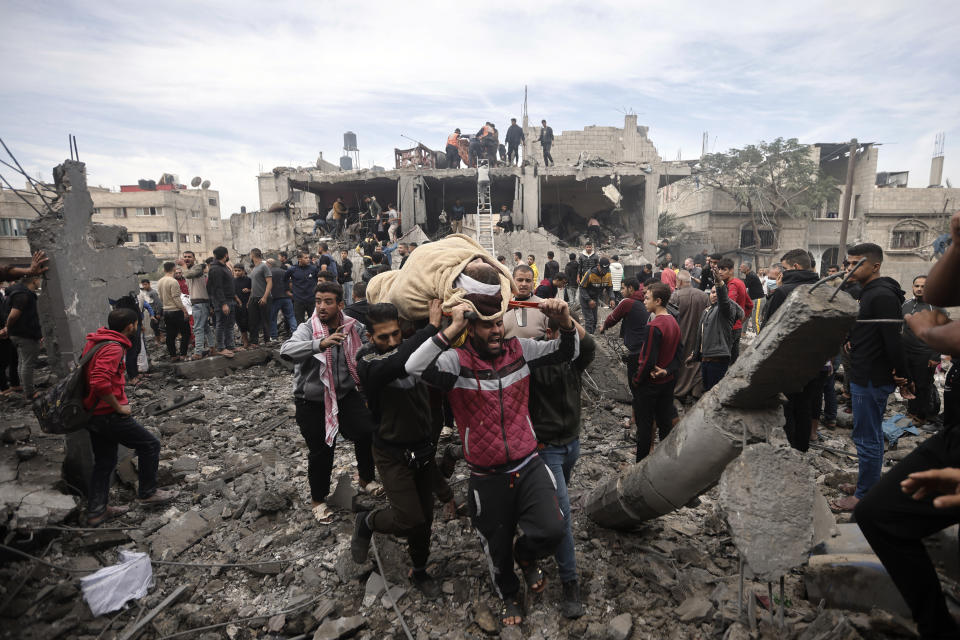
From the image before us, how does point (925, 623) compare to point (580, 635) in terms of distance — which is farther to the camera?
point (580, 635)

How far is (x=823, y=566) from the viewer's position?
2.36 m

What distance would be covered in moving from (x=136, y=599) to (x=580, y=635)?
111 inches

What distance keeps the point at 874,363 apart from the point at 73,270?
678 centimetres

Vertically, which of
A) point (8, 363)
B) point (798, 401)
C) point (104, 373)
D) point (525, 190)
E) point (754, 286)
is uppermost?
point (525, 190)

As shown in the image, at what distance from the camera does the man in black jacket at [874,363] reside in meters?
3.36

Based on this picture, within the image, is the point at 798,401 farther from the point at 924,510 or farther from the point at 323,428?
the point at 323,428

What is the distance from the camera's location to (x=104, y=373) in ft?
11.7

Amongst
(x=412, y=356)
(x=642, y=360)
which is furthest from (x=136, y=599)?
(x=642, y=360)

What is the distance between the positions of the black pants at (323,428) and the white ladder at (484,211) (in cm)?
1262

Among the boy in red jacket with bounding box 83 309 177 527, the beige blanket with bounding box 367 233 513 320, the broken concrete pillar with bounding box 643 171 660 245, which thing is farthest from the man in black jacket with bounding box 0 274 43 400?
the broken concrete pillar with bounding box 643 171 660 245

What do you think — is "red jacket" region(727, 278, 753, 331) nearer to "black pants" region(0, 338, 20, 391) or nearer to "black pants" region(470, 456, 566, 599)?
"black pants" region(470, 456, 566, 599)

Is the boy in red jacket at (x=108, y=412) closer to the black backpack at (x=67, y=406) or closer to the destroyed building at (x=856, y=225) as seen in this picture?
the black backpack at (x=67, y=406)

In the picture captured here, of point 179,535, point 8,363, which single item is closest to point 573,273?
point 179,535

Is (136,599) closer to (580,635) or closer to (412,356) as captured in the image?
(412,356)
